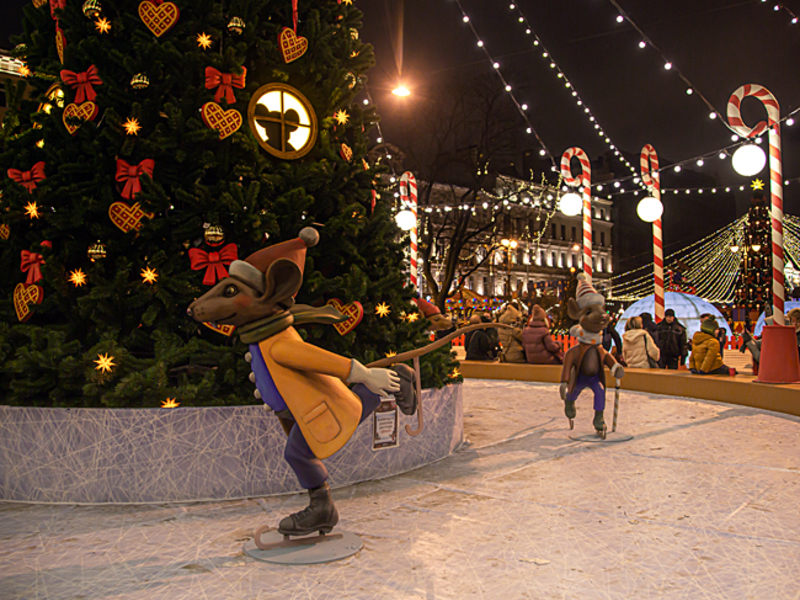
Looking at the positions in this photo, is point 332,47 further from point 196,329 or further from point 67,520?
point 67,520

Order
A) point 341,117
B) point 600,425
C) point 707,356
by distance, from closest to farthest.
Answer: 1. point 341,117
2. point 600,425
3. point 707,356

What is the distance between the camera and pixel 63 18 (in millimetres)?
5465

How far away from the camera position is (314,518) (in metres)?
3.93

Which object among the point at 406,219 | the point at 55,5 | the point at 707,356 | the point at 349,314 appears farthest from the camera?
the point at 406,219

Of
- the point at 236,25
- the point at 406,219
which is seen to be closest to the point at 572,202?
the point at 406,219

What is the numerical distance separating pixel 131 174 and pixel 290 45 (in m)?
1.74

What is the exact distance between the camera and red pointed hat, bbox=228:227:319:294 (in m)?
3.84

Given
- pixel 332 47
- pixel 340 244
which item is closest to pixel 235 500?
pixel 340 244

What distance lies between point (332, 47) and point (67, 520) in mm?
4358

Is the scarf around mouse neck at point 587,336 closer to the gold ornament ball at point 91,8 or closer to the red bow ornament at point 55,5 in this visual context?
the gold ornament ball at point 91,8

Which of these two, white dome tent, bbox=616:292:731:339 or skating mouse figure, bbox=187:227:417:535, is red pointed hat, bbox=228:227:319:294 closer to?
skating mouse figure, bbox=187:227:417:535

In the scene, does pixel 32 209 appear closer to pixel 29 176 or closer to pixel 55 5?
pixel 29 176

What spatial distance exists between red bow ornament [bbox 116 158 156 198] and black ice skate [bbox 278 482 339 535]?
2737 mm

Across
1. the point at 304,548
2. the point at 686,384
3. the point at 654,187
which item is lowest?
the point at 304,548
